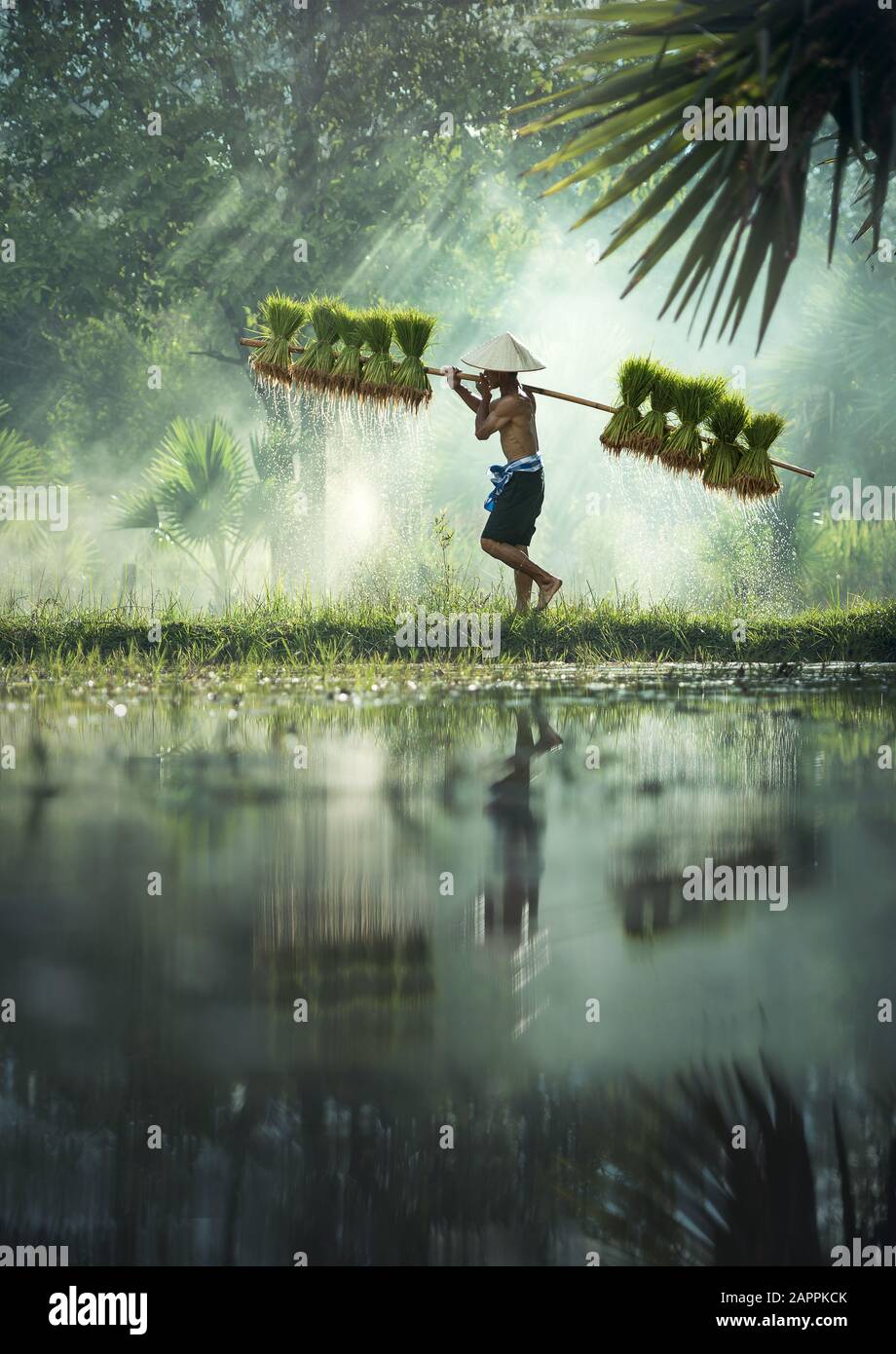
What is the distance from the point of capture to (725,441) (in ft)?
37.0

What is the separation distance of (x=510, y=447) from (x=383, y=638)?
2174 mm

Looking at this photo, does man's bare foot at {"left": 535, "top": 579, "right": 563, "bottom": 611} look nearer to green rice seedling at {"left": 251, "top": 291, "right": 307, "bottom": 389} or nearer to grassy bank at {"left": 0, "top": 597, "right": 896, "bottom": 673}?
grassy bank at {"left": 0, "top": 597, "right": 896, "bottom": 673}

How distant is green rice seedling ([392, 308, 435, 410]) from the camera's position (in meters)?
11.1

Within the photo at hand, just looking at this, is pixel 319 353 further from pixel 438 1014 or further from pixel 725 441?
pixel 438 1014

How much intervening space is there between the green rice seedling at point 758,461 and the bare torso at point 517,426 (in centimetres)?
168

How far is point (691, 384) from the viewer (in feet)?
37.1

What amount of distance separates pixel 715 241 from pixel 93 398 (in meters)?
25.7

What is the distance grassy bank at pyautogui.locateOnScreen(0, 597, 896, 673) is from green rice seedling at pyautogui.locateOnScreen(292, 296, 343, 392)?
240 centimetres

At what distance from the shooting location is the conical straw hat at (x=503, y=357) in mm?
11583

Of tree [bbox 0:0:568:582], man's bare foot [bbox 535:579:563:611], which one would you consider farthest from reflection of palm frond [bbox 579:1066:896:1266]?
tree [bbox 0:0:568:582]

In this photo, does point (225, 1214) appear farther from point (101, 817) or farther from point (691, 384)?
point (691, 384)

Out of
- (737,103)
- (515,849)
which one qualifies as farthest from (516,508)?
(515,849)

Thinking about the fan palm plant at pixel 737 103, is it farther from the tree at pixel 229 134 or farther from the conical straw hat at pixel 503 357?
the tree at pixel 229 134
